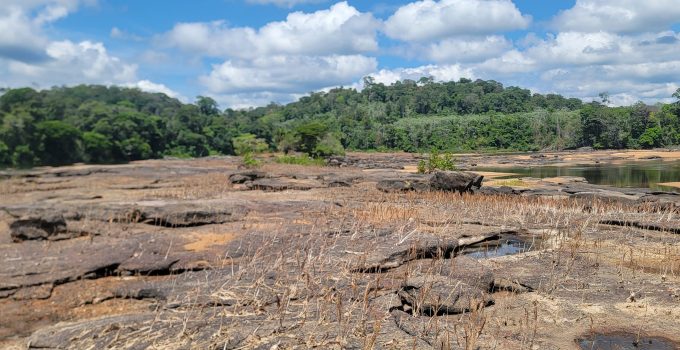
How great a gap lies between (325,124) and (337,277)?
61.8m

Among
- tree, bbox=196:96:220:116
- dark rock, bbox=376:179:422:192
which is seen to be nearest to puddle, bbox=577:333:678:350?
dark rock, bbox=376:179:422:192

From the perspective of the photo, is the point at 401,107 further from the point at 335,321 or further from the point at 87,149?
the point at 335,321

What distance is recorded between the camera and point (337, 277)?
9.76 meters

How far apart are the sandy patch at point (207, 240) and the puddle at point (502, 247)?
6.18 metres

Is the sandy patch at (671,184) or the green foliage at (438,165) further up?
the green foliage at (438,165)

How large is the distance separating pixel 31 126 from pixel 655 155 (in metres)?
67.7

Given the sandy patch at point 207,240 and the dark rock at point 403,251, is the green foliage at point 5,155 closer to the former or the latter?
the sandy patch at point 207,240

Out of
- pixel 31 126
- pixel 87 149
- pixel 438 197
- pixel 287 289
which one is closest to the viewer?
pixel 287 289

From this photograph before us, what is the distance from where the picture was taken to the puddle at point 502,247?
1314cm

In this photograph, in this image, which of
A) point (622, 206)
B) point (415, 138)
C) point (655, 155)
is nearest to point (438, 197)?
point (622, 206)

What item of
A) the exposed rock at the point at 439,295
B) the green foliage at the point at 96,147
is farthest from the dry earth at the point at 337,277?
the green foliage at the point at 96,147

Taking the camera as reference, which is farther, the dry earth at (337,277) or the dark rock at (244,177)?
the dark rock at (244,177)

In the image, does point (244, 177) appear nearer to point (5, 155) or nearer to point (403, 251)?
point (5, 155)

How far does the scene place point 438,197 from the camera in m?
24.0
